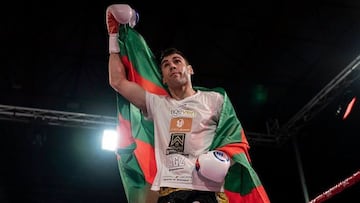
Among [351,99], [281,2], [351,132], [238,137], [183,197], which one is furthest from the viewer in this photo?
[351,132]

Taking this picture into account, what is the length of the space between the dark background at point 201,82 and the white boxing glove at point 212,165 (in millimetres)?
3187

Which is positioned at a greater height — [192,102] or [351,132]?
[351,132]

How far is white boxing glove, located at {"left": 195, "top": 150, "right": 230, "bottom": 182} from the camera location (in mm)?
1155

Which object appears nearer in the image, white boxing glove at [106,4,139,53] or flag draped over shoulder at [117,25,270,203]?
flag draped over shoulder at [117,25,270,203]

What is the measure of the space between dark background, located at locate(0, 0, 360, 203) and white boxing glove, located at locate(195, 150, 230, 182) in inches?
125

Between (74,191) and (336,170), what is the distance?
3.77m

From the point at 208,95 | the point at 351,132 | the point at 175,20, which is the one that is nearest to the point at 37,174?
the point at 175,20

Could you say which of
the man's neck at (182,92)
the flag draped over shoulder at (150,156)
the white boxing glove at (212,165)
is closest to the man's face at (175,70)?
the man's neck at (182,92)

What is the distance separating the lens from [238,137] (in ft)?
4.34

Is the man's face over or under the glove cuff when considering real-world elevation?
under

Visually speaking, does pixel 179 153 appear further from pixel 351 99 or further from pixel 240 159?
pixel 351 99

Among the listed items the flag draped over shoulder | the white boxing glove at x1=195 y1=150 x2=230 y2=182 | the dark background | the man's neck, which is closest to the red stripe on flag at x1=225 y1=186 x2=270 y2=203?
the flag draped over shoulder

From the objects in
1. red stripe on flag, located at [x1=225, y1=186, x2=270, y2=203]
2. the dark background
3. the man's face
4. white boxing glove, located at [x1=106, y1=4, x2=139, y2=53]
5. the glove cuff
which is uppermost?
the dark background

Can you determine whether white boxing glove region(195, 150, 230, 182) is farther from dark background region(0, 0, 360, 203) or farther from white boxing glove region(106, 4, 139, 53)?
dark background region(0, 0, 360, 203)
